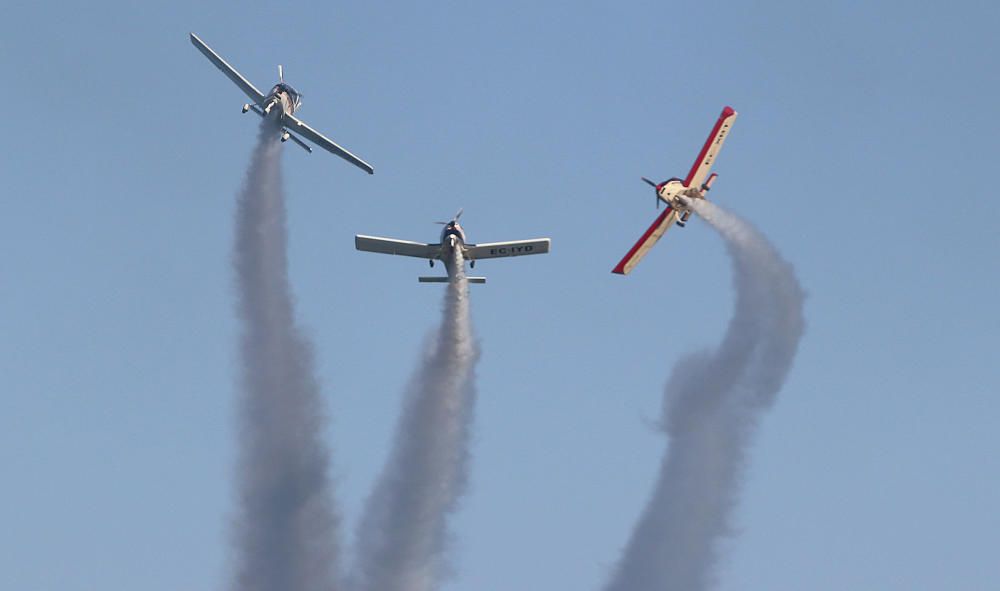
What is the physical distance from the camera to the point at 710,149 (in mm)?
104188

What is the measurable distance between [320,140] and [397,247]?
62.1 ft

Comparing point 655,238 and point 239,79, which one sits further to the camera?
point 239,79

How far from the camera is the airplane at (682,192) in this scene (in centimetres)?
10144

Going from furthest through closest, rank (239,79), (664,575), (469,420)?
(239,79) → (469,420) → (664,575)

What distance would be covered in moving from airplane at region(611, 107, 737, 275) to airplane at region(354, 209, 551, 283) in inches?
240

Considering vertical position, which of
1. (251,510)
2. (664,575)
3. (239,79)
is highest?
(239,79)

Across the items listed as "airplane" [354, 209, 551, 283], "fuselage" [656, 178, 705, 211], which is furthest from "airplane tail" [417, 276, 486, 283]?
"fuselage" [656, 178, 705, 211]

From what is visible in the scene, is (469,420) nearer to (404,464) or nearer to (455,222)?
(404,464)

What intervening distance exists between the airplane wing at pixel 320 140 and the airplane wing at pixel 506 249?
19223mm

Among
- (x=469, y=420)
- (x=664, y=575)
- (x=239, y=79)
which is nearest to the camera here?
(x=664, y=575)

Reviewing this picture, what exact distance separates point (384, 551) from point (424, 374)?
11.2m

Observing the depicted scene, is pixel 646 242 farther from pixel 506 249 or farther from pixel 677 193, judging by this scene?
pixel 506 249

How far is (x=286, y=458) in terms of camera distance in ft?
348

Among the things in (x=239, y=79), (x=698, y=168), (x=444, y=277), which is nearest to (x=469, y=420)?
(x=444, y=277)
